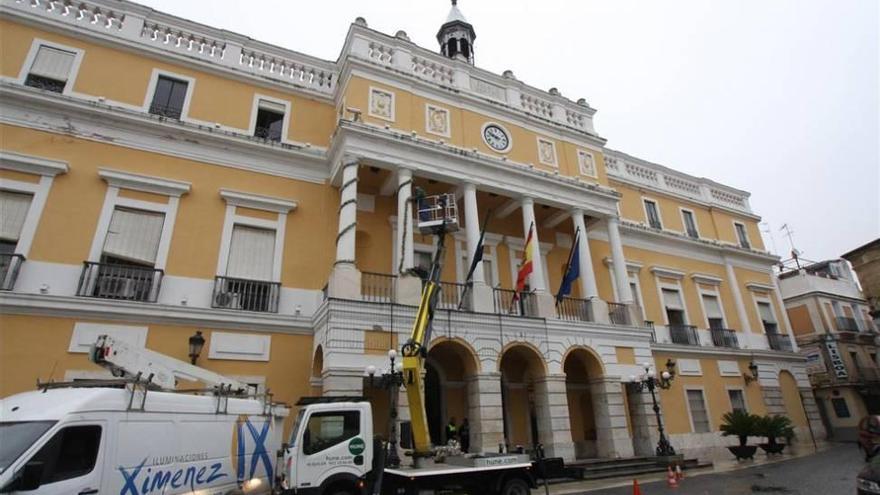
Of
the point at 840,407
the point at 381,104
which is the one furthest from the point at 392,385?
the point at 840,407

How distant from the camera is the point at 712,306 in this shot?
66.7ft

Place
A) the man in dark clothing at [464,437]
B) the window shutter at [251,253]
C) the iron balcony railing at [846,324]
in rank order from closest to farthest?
the window shutter at [251,253] < the man in dark clothing at [464,437] < the iron balcony railing at [846,324]

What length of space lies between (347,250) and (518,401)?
7499 millimetres

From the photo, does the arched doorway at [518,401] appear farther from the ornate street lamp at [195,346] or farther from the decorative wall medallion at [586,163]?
the ornate street lamp at [195,346]

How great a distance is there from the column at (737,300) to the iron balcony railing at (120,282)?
73.8ft

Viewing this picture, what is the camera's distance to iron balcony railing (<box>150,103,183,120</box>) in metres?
12.4

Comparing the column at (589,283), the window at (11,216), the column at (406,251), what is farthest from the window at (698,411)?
the window at (11,216)

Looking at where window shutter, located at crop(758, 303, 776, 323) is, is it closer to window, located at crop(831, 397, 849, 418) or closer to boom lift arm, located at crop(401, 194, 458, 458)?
window, located at crop(831, 397, 849, 418)

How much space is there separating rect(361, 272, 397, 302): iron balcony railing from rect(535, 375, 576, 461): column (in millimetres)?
4834

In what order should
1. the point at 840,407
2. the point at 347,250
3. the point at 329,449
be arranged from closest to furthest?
the point at 329,449, the point at 347,250, the point at 840,407

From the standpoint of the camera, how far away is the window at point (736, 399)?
18.3m

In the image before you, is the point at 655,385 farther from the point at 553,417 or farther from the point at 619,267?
the point at 619,267

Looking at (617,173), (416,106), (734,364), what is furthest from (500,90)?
(734,364)

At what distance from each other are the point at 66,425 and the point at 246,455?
294 centimetres
